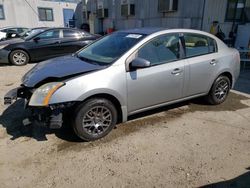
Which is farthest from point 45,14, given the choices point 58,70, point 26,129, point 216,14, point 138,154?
point 138,154

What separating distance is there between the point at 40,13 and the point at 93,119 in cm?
2650

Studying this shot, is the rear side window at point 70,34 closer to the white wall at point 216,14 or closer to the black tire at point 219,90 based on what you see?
the black tire at point 219,90

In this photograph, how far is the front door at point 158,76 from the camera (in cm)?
340

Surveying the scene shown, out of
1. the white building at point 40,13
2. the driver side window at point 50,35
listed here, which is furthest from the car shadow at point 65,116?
the white building at point 40,13

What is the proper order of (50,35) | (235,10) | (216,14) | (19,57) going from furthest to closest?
(235,10), (216,14), (50,35), (19,57)

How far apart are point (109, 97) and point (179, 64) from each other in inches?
52.7

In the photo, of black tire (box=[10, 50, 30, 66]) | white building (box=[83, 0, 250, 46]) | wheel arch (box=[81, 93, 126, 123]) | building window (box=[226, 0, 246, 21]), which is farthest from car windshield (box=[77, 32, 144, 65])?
building window (box=[226, 0, 246, 21])

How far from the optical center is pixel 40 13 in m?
26.1

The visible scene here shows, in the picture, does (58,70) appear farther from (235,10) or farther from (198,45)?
(235,10)

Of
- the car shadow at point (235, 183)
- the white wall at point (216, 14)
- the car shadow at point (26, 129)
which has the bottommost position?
the car shadow at point (235, 183)

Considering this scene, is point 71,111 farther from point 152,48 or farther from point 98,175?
point 152,48

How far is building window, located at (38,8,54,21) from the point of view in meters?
26.1

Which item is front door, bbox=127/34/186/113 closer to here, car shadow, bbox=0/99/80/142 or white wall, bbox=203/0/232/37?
car shadow, bbox=0/99/80/142

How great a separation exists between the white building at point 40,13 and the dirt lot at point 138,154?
2333cm
